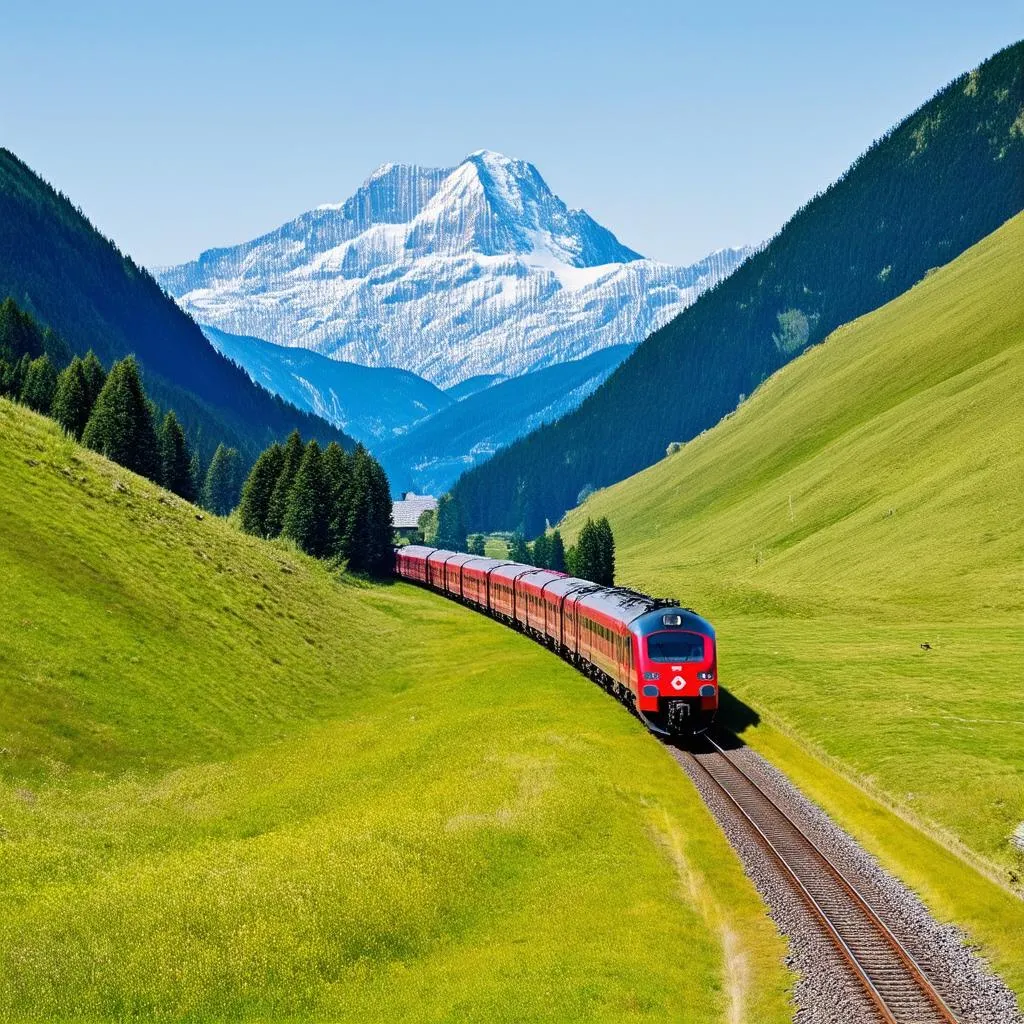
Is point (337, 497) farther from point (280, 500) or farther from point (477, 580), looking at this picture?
point (477, 580)

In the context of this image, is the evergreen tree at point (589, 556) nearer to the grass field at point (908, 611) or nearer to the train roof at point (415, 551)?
the grass field at point (908, 611)

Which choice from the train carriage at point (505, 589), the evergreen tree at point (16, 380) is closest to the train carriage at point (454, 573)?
the train carriage at point (505, 589)

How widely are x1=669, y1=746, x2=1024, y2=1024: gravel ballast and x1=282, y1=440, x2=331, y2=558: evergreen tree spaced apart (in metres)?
73.0

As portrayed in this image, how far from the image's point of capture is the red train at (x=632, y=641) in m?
47.0

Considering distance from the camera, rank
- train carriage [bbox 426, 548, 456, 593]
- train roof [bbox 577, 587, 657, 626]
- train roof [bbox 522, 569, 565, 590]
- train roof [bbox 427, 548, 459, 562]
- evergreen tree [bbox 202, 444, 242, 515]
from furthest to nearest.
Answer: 1. evergreen tree [bbox 202, 444, 242, 515]
2. train roof [bbox 427, 548, 459, 562]
3. train carriage [bbox 426, 548, 456, 593]
4. train roof [bbox 522, 569, 565, 590]
5. train roof [bbox 577, 587, 657, 626]

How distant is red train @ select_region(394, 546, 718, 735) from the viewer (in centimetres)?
4703

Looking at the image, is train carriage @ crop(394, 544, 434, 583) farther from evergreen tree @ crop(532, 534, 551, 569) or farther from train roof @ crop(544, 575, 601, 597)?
evergreen tree @ crop(532, 534, 551, 569)

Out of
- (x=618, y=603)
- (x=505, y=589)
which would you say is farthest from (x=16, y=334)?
(x=618, y=603)

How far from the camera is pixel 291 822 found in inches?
1447

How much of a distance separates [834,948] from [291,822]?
58.2ft

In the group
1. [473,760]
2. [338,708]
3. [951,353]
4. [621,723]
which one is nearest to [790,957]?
[473,760]

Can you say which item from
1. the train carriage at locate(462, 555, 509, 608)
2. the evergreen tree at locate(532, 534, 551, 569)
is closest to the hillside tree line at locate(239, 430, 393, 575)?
the train carriage at locate(462, 555, 509, 608)

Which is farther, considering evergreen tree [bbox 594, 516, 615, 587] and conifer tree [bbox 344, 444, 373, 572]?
evergreen tree [bbox 594, 516, 615, 587]

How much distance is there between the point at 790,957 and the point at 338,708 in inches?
1338
